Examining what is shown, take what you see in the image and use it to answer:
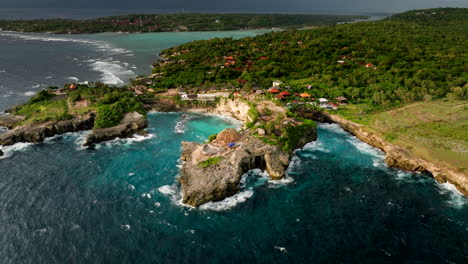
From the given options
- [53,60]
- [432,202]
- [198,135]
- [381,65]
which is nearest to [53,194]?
[198,135]

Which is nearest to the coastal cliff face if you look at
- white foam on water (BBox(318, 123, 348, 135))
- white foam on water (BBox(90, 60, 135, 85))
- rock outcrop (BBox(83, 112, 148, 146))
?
white foam on water (BBox(318, 123, 348, 135))

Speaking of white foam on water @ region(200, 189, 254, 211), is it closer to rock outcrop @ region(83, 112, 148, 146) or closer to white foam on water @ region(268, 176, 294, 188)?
white foam on water @ region(268, 176, 294, 188)

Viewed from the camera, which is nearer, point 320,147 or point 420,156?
point 420,156

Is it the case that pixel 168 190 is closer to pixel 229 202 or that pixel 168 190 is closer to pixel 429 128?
pixel 229 202

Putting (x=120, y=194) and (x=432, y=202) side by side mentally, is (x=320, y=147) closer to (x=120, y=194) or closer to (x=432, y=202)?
(x=432, y=202)

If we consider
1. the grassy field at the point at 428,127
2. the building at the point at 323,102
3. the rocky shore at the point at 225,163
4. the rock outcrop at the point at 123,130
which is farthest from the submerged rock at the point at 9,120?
the grassy field at the point at 428,127

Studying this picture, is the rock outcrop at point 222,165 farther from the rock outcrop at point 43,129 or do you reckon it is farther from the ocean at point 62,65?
the ocean at point 62,65
